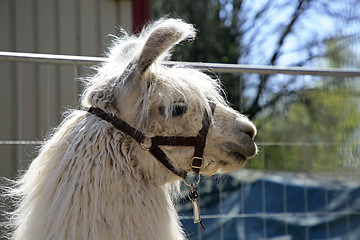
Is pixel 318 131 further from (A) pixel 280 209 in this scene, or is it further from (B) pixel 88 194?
(B) pixel 88 194

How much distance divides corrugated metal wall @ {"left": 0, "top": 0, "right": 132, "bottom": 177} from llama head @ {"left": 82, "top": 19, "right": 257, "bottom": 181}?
2.96 m

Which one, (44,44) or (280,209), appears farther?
(44,44)

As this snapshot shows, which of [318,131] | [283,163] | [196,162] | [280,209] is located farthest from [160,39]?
[318,131]

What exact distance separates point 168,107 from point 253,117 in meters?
5.36

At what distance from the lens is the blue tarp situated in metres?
3.66

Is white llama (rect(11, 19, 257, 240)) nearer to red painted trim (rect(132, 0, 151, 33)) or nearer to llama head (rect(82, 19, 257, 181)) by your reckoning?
A: llama head (rect(82, 19, 257, 181))

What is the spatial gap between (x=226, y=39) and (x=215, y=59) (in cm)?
45

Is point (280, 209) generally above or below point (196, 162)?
below

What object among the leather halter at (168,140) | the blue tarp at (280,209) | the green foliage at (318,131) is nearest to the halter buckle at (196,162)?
the leather halter at (168,140)

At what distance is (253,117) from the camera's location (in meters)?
7.23

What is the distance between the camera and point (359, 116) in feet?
16.6

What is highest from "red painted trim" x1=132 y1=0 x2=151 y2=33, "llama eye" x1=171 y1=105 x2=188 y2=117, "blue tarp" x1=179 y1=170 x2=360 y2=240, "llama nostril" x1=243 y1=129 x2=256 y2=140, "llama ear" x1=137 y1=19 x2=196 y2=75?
"red painted trim" x1=132 y1=0 x2=151 y2=33

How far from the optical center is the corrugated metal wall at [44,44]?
4.85 meters

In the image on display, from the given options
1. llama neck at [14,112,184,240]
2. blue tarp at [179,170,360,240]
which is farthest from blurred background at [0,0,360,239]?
llama neck at [14,112,184,240]
